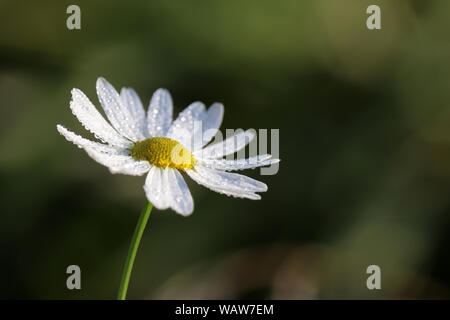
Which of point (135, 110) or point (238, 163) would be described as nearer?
point (238, 163)

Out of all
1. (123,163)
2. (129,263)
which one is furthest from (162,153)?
(129,263)

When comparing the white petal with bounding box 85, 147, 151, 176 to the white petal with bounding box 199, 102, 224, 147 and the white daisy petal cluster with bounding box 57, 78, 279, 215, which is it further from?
the white petal with bounding box 199, 102, 224, 147

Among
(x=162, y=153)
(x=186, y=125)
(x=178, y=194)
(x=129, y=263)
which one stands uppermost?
(x=186, y=125)

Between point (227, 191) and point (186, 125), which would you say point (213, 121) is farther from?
point (227, 191)

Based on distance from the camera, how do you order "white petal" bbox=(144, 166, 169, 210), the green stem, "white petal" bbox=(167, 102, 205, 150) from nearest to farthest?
the green stem → "white petal" bbox=(144, 166, 169, 210) → "white petal" bbox=(167, 102, 205, 150)

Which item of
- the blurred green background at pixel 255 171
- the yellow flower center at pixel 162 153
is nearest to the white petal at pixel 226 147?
the yellow flower center at pixel 162 153

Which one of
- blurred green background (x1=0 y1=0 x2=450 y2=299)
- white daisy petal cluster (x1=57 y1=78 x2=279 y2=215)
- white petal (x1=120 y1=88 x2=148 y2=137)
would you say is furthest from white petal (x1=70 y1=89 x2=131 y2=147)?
blurred green background (x1=0 y1=0 x2=450 y2=299)

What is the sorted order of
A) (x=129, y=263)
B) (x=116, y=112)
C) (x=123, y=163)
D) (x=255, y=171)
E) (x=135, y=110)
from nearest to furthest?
1. (x=129, y=263)
2. (x=123, y=163)
3. (x=116, y=112)
4. (x=135, y=110)
5. (x=255, y=171)

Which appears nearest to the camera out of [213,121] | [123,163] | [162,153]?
[123,163]
